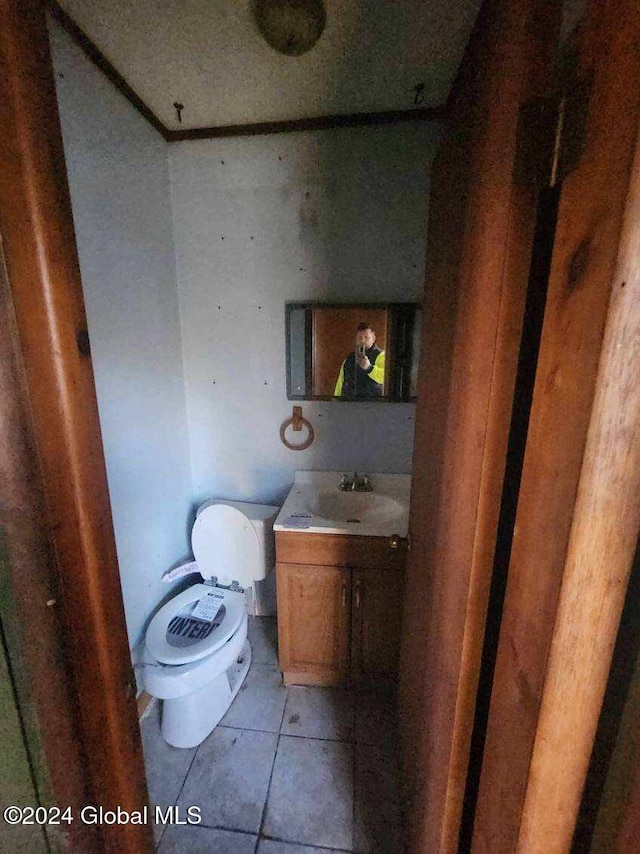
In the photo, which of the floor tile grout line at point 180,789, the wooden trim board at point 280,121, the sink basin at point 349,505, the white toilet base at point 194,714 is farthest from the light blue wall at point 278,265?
the floor tile grout line at point 180,789

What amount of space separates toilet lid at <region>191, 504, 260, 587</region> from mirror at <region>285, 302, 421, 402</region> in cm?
66

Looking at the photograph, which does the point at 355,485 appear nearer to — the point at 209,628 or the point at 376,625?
the point at 376,625

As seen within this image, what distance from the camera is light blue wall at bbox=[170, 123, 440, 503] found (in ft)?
4.36

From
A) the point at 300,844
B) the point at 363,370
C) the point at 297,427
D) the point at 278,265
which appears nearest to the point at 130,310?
the point at 278,265

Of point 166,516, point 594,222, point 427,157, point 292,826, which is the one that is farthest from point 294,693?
point 427,157

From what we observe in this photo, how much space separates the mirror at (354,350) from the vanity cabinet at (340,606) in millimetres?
637

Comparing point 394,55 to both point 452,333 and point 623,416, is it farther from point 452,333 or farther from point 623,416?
point 623,416

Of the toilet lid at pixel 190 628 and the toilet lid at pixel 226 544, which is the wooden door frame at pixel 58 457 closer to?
the toilet lid at pixel 190 628

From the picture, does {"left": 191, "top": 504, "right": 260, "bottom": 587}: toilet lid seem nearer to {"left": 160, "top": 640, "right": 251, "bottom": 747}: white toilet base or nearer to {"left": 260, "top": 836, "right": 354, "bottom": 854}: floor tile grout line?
{"left": 160, "top": 640, "right": 251, "bottom": 747}: white toilet base

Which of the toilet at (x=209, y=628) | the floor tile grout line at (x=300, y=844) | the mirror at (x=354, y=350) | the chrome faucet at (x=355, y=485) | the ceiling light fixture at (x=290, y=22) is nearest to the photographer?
the ceiling light fixture at (x=290, y=22)

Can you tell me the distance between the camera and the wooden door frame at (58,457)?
0.37m

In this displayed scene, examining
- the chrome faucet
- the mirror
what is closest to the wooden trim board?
the mirror

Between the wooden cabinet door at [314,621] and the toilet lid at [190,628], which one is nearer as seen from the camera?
the toilet lid at [190,628]

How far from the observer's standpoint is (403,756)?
1022 mm
